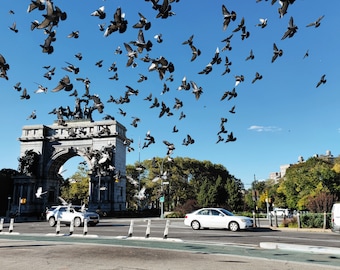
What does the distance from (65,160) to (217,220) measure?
133 ft

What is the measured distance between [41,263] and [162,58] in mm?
5788

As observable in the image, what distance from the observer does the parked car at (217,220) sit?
19641mm

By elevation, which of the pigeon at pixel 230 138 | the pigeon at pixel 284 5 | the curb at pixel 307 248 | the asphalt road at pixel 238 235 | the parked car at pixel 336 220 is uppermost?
the pigeon at pixel 284 5

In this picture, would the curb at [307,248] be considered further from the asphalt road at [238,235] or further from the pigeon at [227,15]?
the pigeon at [227,15]

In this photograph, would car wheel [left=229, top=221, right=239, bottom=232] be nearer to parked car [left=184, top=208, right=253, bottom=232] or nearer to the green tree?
parked car [left=184, top=208, right=253, bottom=232]

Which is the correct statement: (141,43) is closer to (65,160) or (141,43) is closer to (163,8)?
(163,8)

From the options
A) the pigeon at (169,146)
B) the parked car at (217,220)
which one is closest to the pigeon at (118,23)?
the pigeon at (169,146)

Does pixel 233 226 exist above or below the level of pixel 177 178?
below

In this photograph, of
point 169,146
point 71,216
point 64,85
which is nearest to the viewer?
point 64,85

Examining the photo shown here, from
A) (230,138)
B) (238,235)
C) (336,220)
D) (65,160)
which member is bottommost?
(238,235)

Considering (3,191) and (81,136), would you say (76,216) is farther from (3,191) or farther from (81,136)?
(3,191)

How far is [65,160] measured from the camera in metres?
54.6

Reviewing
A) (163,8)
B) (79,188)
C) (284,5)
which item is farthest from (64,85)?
(79,188)

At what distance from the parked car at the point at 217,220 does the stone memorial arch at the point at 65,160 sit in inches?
1084
